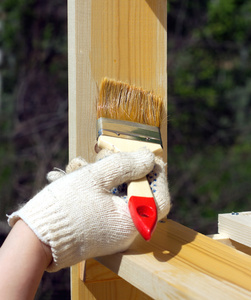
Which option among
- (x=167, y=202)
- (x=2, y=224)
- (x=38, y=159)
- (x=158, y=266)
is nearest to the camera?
(x=158, y=266)

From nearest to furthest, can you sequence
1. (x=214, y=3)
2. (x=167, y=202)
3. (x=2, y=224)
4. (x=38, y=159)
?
(x=167, y=202) < (x=2, y=224) < (x=38, y=159) < (x=214, y=3)

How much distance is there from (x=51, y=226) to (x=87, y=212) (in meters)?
0.07

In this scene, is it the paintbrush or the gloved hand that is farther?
the paintbrush

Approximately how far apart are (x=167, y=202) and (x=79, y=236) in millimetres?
179

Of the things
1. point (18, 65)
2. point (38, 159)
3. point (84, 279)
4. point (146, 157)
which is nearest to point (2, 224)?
point (38, 159)

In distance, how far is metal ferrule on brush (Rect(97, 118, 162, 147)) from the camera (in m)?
0.94

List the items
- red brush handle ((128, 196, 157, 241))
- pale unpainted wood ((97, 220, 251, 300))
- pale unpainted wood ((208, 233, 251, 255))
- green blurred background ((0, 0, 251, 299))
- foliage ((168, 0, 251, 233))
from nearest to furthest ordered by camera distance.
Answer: pale unpainted wood ((97, 220, 251, 300)) < red brush handle ((128, 196, 157, 241)) < pale unpainted wood ((208, 233, 251, 255)) < green blurred background ((0, 0, 251, 299)) < foliage ((168, 0, 251, 233))

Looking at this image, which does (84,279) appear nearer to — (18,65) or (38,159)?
(38,159)

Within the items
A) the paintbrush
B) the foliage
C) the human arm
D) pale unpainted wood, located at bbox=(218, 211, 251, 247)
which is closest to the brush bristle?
the paintbrush

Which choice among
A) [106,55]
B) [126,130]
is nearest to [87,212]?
[126,130]

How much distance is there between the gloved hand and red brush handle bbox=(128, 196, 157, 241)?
0.08 feet

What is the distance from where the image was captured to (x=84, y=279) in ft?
3.19

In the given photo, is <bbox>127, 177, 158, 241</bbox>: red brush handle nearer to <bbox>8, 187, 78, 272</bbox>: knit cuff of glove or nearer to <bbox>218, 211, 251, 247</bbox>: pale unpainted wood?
<bbox>8, 187, 78, 272</bbox>: knit cuff of glove

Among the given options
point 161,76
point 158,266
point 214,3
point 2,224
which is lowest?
point 2,224
